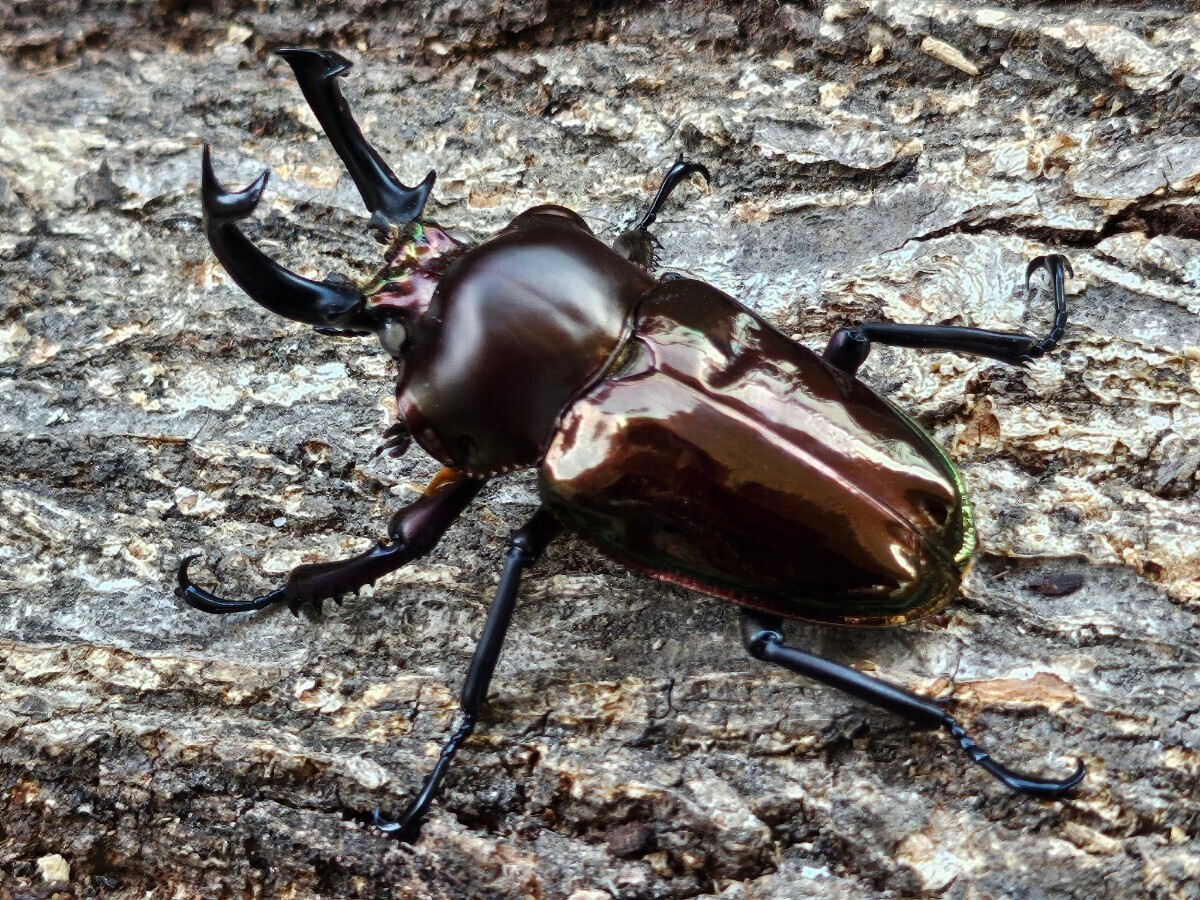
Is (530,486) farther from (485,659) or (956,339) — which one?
(956,339)

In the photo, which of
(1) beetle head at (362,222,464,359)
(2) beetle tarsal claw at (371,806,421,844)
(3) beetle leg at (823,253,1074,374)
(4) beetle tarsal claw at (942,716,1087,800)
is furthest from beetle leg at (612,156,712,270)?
(2) beetle tarsal claw at (371,806,421,844)

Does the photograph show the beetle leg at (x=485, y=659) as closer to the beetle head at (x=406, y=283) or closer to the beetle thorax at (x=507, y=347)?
the beetle thorax at (x=507, y=347)

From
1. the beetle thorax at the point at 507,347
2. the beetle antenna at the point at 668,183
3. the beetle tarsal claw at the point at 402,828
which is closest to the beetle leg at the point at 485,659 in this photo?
the beetle tarsal claw at the point at 402,828

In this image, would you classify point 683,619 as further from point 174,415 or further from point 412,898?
point 174,415

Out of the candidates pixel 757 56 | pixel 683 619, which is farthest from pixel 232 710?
pixel 757 56

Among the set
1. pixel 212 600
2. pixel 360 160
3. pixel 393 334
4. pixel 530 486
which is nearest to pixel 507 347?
pixel 393 334
